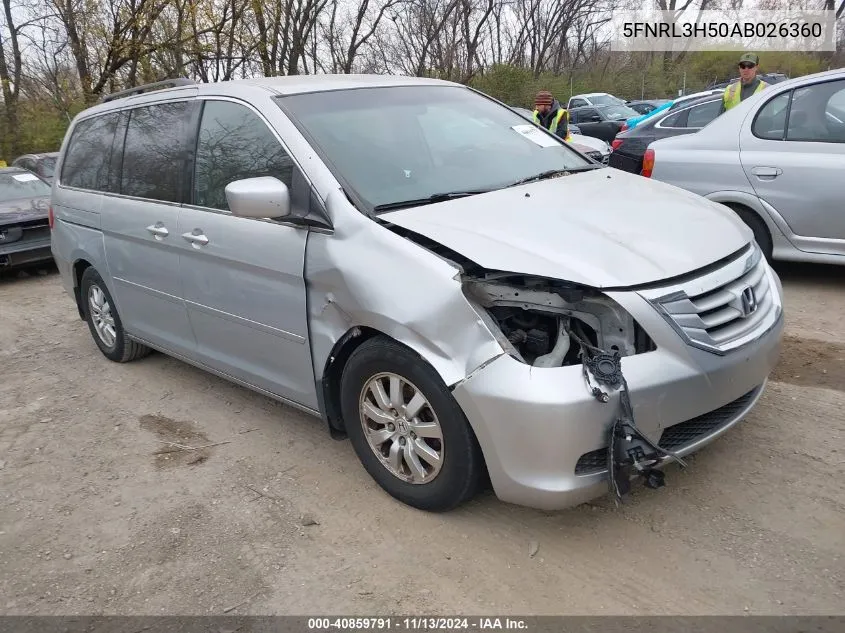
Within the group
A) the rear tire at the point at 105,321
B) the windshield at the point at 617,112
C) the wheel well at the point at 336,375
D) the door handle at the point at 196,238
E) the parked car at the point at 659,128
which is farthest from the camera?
the windshield at the point at 617,112

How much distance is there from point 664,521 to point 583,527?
33 centimetres

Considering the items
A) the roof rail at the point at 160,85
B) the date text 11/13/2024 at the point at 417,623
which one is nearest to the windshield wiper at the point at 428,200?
the date text 11/13/2024 at the point at 417,623

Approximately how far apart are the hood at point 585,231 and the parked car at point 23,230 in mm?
7427

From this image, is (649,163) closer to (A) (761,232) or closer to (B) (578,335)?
(A) (761,232)

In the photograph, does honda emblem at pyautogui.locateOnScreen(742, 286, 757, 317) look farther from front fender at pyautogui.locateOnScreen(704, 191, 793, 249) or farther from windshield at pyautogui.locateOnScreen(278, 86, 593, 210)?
front fender at pyautogui.locateOnScreen(704, 191, 793, 249)

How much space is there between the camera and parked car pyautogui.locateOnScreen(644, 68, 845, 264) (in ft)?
17.0

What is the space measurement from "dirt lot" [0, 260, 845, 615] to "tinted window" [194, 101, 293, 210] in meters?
1.39

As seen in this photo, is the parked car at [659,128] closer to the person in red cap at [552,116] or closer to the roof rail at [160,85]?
the person in red cap at [552,116]

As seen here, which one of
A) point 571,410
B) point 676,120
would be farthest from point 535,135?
point 676,120

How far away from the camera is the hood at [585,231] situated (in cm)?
262

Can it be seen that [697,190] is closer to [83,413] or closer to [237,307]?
[237,307]

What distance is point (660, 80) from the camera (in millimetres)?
38344

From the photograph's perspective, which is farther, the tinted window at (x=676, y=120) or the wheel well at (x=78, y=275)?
the tinted window at (x=676, y=120)

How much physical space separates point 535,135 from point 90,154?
3.19 m
